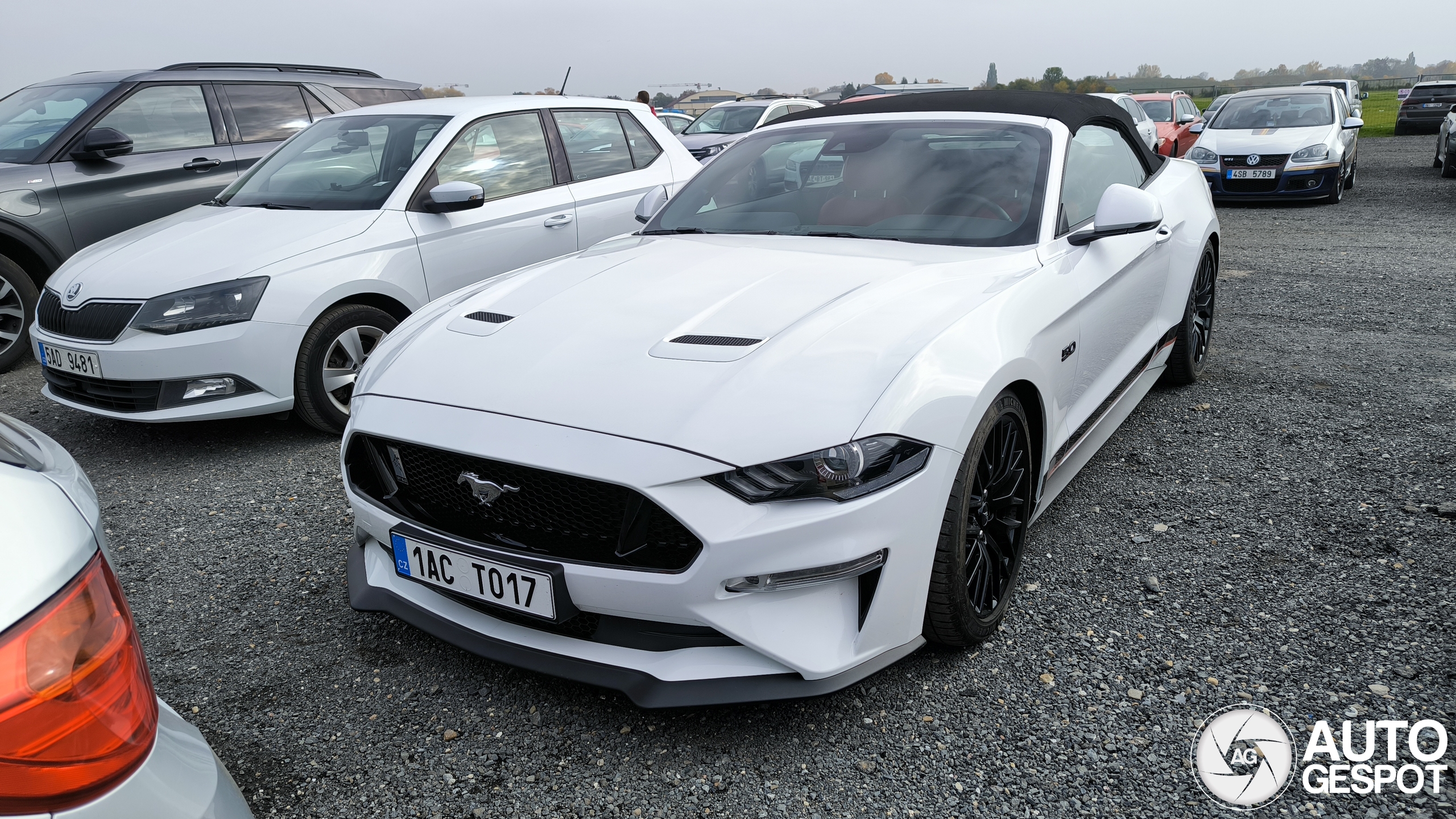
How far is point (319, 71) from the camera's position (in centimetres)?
735

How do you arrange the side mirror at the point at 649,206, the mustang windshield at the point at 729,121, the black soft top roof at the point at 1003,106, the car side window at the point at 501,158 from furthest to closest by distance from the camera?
the mustang windshield at the point at 729,121 → the car side window at the point at 501,158 → the side mirror at the point at 649,206 → the black soft top roof at the point at 1003,106

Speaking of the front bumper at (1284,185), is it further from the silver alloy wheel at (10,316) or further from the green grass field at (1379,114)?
the silver alloy wheel at (10,316)

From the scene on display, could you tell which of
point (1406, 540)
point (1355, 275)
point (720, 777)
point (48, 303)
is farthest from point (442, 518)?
point (1355, 275)

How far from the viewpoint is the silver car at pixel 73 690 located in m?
1.00

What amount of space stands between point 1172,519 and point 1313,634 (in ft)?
2.61

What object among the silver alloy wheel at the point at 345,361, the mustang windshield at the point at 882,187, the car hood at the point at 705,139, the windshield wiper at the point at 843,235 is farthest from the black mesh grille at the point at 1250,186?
the silver alloy wheel at the point at 345,361

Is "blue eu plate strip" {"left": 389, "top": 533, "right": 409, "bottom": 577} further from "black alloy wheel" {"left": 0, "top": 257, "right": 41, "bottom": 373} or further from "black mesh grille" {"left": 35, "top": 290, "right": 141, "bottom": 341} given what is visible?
"black alloy wheel" {"left": 0, "top": 257, "right": 41, "bottom": 373}

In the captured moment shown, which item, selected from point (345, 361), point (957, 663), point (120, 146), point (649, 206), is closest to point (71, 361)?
point (345, 361)

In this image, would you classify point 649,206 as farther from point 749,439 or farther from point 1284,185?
point 1284,185

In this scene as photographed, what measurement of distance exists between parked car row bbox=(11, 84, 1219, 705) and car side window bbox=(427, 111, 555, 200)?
39 cm

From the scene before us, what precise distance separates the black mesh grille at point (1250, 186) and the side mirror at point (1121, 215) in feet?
34.2

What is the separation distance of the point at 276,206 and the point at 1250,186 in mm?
11477

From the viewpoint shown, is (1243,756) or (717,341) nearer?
(1243,756)

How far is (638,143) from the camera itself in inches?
236
